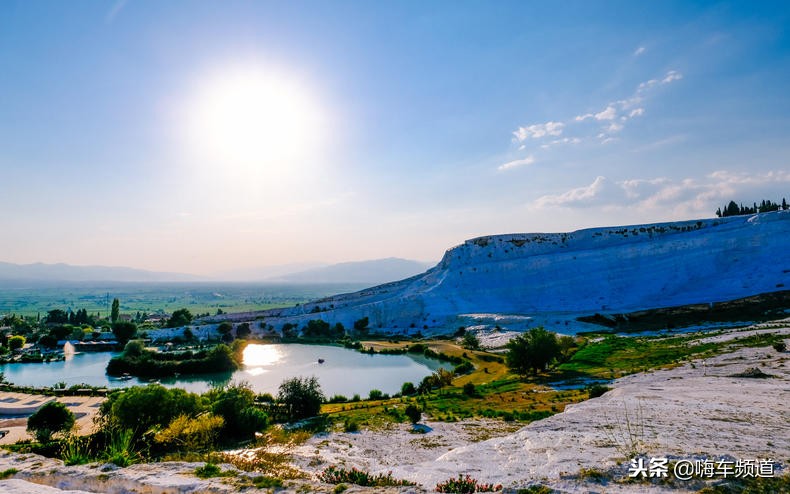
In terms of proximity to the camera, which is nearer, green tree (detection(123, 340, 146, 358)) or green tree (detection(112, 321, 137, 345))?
green tree (detection(123, 340, 146, 358))

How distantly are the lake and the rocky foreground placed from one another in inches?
946

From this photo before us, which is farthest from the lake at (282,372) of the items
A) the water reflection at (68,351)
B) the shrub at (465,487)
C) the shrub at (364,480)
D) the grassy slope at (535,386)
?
the shrub at (465,487)

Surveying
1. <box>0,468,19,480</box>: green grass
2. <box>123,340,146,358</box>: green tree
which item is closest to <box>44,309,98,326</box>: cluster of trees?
<box>123,340,146,358</box>: green tree

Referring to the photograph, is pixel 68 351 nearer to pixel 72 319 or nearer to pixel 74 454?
pixel 72 319

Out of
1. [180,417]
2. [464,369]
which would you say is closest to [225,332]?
[464,369]

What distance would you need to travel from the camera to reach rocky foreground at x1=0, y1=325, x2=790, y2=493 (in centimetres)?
1072

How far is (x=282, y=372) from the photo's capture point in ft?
176

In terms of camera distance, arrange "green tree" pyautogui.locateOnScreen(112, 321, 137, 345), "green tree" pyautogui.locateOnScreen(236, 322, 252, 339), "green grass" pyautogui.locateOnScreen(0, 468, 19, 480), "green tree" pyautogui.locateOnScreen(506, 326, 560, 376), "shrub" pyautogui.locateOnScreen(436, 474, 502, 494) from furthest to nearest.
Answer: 1. "green tree" pyautogui.locateOnScreen(236, 322, 252, 339)
2. "green tree" pyautogui.locateOnScreen(112, 321, 137, 345)
3. "green tree" pyautogui.locateOnScreen(506, 326, 560, 376)
4. "green grass" pyautogui.locateOnScreen(0, 468, 19, 480)
5. "shrub" pyautogui.locateOnScreen(436, 474, 502, 494)

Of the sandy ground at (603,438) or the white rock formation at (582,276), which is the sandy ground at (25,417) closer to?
the sandy ground at (603,438)

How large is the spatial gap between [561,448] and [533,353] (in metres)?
27.7

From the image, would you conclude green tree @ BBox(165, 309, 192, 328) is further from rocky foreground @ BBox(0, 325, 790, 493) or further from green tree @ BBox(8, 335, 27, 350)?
rocky foreground @ BBox(0, 325, 790, 493)

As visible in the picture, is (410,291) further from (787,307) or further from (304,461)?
(304,461)

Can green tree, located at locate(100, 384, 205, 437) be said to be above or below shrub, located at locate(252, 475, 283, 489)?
below

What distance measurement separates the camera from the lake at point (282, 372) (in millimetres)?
46750
